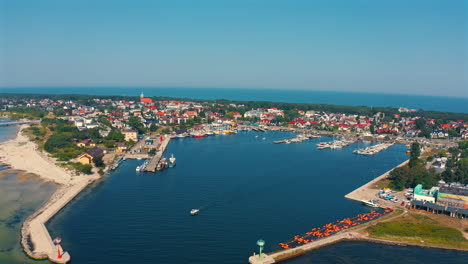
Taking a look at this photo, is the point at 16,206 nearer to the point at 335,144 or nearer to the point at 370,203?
the point at 370,203

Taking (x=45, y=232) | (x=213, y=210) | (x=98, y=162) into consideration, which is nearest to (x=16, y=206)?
(x=45, y=232)

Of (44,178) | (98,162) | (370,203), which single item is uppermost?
(98,162)

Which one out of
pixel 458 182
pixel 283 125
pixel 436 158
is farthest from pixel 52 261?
pixel 283 125

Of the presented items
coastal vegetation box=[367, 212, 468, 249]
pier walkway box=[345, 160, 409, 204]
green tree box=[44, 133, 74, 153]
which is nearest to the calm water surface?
green tree box=[44, 133, 74, 153]

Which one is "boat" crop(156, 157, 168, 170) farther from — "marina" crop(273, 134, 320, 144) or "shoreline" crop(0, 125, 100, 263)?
"marina" crop(273, 134, 320, 144)

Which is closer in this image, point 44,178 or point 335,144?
point 44,178
